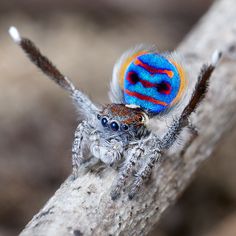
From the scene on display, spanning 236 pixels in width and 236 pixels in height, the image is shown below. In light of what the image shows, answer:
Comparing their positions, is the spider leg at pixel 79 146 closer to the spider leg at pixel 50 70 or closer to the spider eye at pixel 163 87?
the spider leg at pixel 50 70

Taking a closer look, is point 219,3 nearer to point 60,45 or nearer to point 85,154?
point 85,154

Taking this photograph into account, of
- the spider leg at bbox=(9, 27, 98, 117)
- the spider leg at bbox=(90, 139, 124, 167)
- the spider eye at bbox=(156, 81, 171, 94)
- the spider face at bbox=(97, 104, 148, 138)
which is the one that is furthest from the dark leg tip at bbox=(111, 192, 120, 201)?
the spider eye at bbox=(156, 81, 171, 94)

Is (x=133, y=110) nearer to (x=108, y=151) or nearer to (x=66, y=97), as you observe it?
(x=108, y=151)

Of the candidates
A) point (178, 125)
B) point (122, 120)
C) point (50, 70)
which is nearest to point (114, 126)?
point (122, 120)

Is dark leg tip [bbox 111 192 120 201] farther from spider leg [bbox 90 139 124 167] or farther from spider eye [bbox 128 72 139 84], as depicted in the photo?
spider eye [bbox 128 72 139 84]

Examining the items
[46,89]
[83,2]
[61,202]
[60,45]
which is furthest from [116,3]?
[61,202]

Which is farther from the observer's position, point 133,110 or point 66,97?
point 66,97
